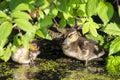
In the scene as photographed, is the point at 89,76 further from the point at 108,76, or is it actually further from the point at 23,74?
the point at 23,74

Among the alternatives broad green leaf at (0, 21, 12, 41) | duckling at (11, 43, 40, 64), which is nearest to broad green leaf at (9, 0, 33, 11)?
broad green leaf at (0, 21, 12, 41)

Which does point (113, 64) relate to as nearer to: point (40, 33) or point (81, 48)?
point (81, 48)

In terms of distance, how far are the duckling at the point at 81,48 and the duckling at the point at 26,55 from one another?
1.25 ft

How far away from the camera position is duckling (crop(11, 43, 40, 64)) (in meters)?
5.07

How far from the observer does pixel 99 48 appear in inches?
200

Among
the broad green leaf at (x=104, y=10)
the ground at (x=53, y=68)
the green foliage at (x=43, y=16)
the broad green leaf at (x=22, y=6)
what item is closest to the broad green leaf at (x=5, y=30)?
the green foliage at (x=43, y=16)

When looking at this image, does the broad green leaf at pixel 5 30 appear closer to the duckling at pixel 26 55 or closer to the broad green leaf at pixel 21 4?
the broad green leaf at pixel 21 4

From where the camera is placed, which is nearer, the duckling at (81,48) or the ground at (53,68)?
the ground at (53,68)

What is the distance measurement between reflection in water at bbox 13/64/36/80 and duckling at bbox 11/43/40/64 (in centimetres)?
8

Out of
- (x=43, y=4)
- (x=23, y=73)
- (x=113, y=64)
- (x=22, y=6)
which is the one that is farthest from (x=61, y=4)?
(x=113, y=64)

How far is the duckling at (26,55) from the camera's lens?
5075mm

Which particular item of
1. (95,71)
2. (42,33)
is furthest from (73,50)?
(42,33)

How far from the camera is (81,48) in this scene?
200 inches

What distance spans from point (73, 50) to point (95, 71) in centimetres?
52
